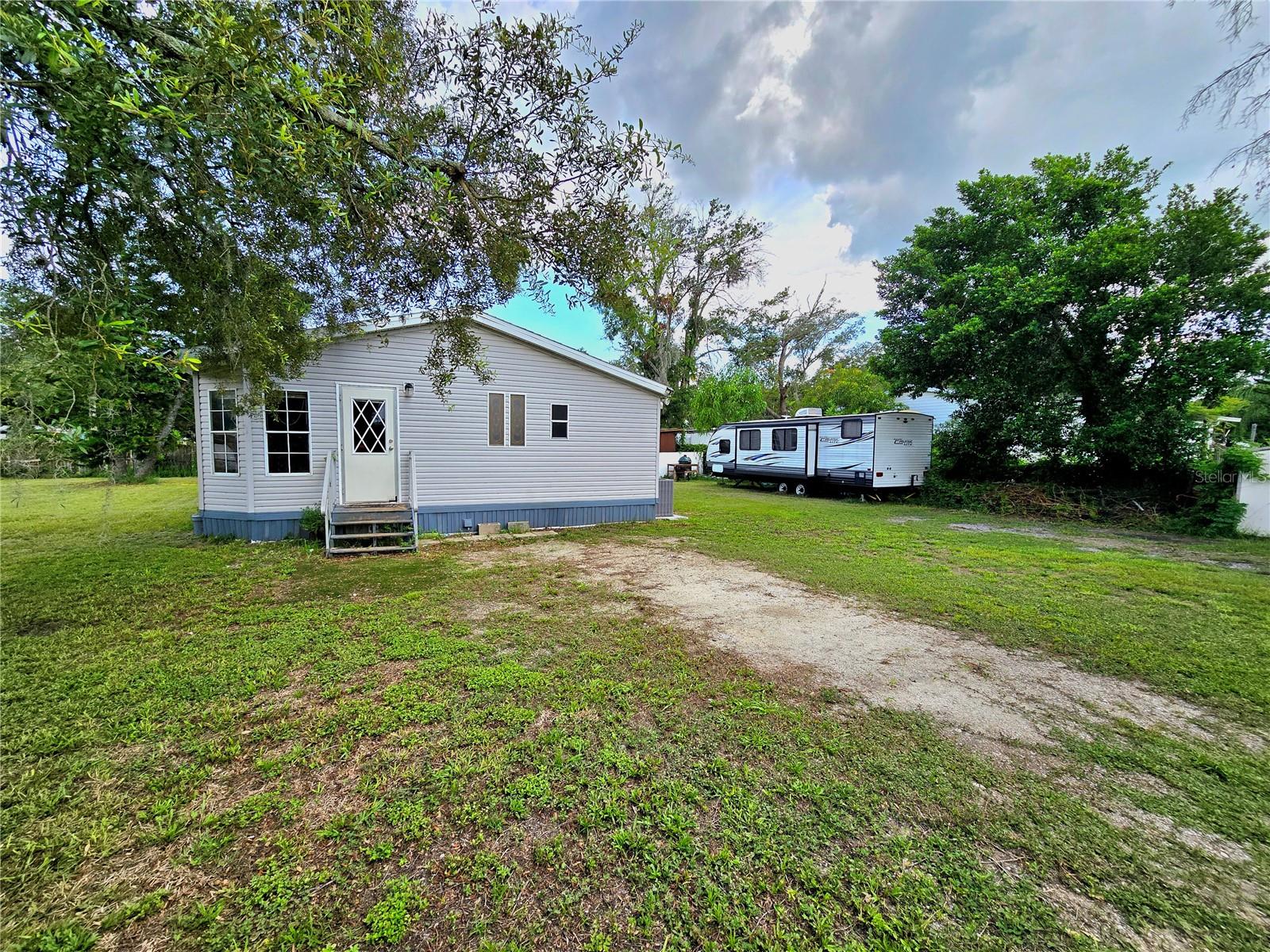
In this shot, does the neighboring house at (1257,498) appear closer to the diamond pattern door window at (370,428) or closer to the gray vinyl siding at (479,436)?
the gray vinyl siding at (479,436)

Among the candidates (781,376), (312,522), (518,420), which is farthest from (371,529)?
(781,376)

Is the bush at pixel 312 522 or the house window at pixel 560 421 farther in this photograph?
the house window at pixel 560 421

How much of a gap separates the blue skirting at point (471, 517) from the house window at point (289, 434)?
781 mm

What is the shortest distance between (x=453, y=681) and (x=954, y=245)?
1681 cm

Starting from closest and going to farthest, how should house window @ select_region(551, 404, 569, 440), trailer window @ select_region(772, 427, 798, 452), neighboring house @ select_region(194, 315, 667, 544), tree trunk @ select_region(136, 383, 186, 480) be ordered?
tree trunk @ select_region(136, 383, 186, 480) → neighboring house @ select_region(194, 315, 667, 544) → house window @ select_region(551, 404, 569, 440) → trailer window @ select_region(772, 427, 798, 452)

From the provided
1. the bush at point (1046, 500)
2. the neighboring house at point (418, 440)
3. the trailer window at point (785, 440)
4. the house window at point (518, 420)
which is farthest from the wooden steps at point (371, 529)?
the bush at point (1046, 500)

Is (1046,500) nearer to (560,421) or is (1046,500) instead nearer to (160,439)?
(560,421)

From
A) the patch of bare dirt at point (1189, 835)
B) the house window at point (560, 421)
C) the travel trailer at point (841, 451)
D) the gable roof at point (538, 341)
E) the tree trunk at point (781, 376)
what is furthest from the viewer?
the tree trunk at point (781, 376)

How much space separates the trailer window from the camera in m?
15.9

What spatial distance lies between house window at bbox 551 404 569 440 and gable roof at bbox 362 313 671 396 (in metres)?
→ 0.94

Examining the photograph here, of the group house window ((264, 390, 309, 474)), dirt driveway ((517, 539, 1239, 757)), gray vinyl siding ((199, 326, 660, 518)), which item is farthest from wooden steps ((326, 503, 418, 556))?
dirt driveway ((517, 539, 1239, 757))

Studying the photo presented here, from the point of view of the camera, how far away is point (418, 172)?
392 centimetres

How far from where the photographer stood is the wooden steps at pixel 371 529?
284 inches

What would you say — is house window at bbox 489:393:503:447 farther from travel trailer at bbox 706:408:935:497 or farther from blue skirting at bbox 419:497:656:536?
travel trailer at bbox 706:408:935:497
